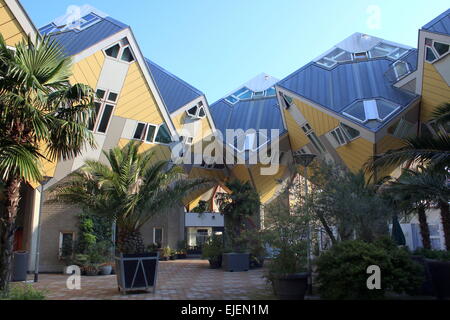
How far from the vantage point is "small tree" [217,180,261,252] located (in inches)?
745

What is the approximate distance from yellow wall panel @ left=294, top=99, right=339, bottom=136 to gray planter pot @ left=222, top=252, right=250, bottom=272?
34.1 ft

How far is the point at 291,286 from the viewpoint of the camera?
954cm

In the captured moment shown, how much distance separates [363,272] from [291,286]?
2.03 metres

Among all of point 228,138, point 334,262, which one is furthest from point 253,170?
point 334,262

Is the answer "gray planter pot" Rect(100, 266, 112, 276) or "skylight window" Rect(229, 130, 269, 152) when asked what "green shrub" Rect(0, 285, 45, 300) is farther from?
"skylight window" Rect(229, 130, 269, 152)

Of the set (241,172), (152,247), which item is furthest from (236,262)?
(241,172)

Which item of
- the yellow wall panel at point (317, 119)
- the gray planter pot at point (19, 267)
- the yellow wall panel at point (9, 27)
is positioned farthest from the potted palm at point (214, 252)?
the yellow wall panel at point (9, 27)

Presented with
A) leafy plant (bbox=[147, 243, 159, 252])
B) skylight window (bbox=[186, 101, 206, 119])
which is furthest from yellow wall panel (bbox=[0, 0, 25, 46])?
leafy plant (bbox=[147, 243, 159, 252])

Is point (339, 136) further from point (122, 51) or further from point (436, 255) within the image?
point (436, 255)

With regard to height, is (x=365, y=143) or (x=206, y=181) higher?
(x=365, y=143)

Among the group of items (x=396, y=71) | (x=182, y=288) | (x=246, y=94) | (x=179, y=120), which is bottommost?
(x=182, y=288)

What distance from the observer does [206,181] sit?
1413cm

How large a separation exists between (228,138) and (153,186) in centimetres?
1789
